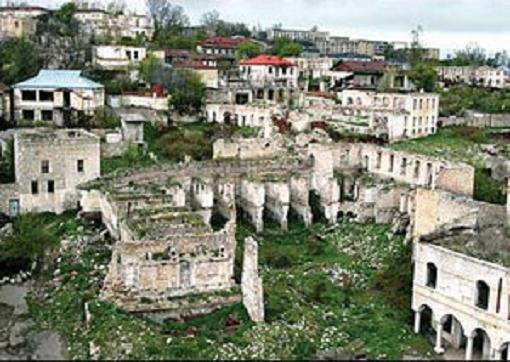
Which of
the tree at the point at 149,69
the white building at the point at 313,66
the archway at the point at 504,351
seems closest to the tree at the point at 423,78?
the white building at the point at 313,66

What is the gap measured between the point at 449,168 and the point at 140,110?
961 inches

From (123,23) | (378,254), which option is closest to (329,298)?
(378,254)

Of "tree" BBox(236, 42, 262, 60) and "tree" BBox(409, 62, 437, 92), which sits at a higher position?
"tree" BBox(236, 42, 262, 60)

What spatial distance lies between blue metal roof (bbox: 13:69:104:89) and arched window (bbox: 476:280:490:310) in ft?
112

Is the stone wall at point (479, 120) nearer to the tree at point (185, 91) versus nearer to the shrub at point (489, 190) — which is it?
the shrub at point (489, 190)

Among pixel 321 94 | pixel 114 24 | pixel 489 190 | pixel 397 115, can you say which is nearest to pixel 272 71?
pixel 321 94

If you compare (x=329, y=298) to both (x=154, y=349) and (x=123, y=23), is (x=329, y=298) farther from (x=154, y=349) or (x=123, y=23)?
(x=123, y=23)

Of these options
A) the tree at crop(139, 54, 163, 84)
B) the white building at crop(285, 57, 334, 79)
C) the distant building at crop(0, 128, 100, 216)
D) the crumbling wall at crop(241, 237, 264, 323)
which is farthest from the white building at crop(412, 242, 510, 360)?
the white building at crop(285, 57, 334, 79)

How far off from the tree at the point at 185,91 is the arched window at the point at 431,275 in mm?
31313

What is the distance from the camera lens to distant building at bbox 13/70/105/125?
52.8 meters

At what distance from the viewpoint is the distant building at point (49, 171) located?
130ft

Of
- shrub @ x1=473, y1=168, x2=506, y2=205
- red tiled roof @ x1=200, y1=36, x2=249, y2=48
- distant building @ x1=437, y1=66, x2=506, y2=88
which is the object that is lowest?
shrub @ x1=473, y1=168, x2=506, y2=205

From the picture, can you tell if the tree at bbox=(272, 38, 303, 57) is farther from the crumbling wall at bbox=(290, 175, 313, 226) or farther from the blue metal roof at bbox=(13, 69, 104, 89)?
the crumbling wall at bbox=(290, 175, 313, 226)

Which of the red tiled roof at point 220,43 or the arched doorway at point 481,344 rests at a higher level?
the red tiled roof at point 220,43
